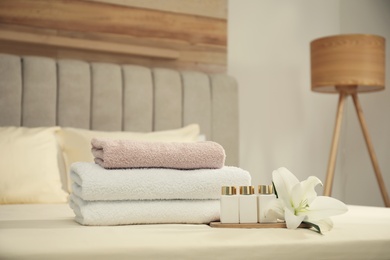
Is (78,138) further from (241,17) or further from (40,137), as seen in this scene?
(241,17)

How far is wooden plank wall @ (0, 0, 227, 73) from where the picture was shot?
111 inches

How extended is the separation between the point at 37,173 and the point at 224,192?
3.87 ft

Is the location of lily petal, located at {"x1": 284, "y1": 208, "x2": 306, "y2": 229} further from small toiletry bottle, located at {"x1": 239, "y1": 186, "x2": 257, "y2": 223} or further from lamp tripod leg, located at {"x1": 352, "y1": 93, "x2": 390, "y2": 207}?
lamp tripod leg, located at {"x1": 352, "y1": 93, "x2": 390, "y2": 207}

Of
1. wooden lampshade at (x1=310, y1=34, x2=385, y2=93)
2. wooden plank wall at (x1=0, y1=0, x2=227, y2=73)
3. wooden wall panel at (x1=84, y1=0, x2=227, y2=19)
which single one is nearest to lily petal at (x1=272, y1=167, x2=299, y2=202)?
wooden lampshade at (x1=310, y1=34, x2=385, y2=93)

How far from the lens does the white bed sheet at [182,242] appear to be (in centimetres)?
94

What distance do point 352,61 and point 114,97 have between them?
1.26 m

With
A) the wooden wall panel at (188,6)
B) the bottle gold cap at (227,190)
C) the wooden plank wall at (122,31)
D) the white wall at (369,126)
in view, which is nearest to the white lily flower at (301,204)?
the bottle gold cap at (227,190)

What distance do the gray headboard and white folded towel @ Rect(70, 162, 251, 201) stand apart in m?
1.33

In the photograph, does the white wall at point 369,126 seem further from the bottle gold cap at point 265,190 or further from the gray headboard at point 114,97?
the bottle gold cap at point 265,190

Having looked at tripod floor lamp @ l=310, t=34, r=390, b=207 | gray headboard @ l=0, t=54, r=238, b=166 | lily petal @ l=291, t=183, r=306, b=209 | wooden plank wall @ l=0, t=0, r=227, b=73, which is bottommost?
lily petal @ l=291, t=183, r=306, b=209

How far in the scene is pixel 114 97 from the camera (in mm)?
2779

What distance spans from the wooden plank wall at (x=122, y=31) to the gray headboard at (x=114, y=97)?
0.20 m

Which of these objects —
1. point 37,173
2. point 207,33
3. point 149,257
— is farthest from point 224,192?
point 207,33

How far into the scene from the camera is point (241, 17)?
3426mm
